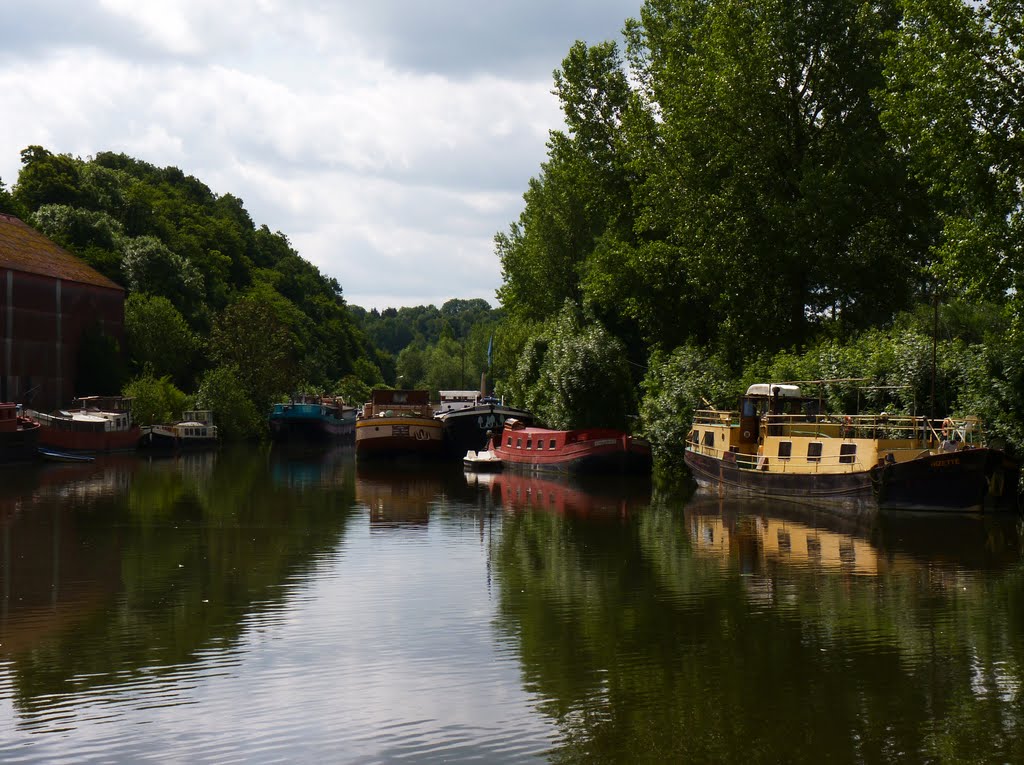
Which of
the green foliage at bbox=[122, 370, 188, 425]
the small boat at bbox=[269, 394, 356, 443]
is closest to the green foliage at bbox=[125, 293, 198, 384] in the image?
the green foliage at bbox=[122, 370, 188, 425]

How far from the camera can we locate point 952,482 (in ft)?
109

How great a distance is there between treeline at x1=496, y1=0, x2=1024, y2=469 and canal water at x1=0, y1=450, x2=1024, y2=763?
9.16 m

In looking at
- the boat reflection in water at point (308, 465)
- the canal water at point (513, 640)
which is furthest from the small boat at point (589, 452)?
the canal water at point (513, 640)

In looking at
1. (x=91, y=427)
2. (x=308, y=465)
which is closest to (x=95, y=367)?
(x=91, y=427)

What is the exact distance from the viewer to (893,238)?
46.8 m

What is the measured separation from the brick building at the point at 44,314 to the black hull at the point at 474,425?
26.2m

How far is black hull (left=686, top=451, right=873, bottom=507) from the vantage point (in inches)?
1385

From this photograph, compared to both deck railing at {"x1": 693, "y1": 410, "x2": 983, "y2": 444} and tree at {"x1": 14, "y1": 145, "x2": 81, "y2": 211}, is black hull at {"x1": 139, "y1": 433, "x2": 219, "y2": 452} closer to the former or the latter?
tree at {"x1": 14, "y1": 145, "x2": 81, "y2": 211}

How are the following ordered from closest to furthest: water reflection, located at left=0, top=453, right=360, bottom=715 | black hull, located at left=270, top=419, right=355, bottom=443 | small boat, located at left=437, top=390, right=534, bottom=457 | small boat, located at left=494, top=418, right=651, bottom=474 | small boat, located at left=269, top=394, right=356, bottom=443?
water reflection, located at left=0, top=453, right=360, bottom=715
small boat, located at left=494, top=418, right=651, bottom=474
small boat, located at left=437, top=390, right=534, bottom=457
small boat, located at left=269, top=394, right=356, bottom=443
black hull, located at left=270, top=419, right=355, bottom=443

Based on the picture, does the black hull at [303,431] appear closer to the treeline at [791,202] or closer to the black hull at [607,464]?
the treeline at [791,202]

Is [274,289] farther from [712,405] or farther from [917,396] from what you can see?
[917,396]

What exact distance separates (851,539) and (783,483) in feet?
33.2

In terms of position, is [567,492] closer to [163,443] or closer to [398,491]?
[398,491]

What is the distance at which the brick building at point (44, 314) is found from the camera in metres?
70.1
